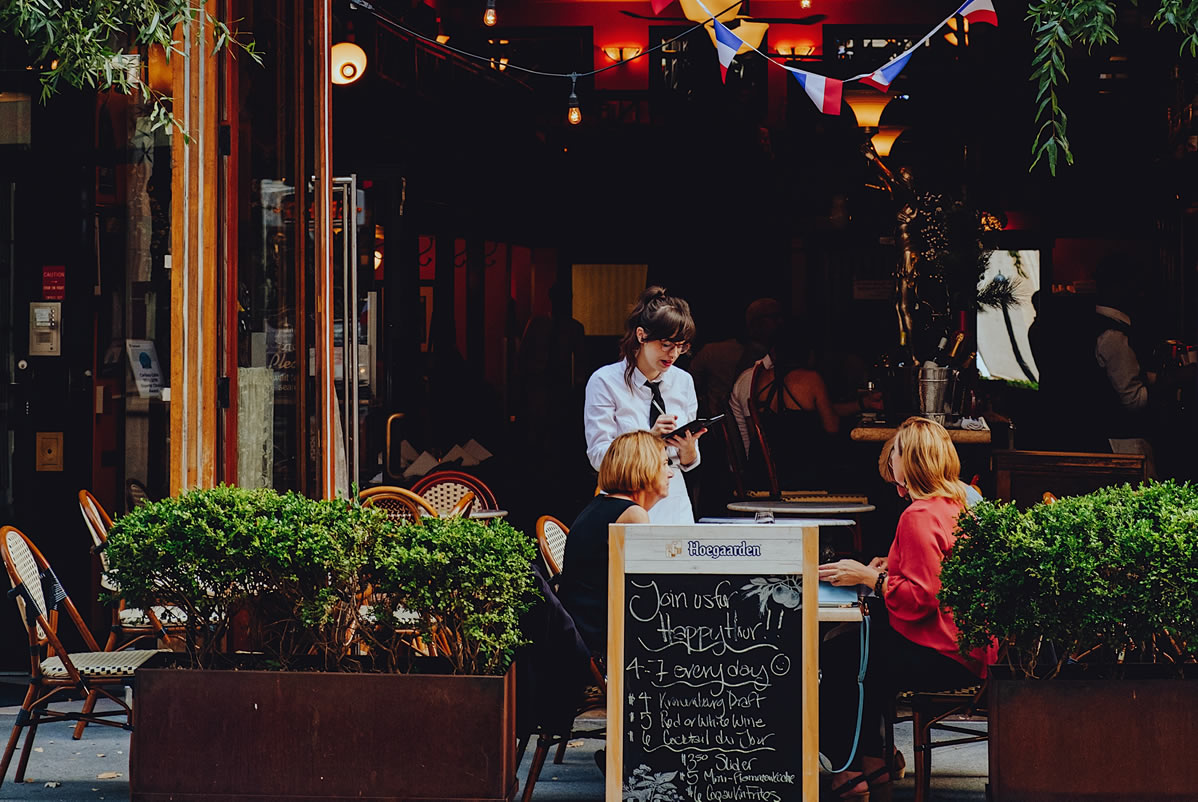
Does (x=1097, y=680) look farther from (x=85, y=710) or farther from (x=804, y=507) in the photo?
(x=85, y=710)

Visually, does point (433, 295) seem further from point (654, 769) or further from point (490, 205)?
point (654, 769)

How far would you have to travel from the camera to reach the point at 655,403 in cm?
566

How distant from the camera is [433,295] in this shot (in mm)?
16125

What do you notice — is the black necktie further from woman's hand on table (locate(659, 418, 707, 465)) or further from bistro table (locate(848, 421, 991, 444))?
bistro table (locate(848, 421, 991, 444))

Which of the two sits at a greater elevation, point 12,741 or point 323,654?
point 323,654

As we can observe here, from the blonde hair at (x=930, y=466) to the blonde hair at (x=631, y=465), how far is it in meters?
0.83

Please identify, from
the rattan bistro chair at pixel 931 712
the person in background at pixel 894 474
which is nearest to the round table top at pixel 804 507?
the person in background at pixel 894 474

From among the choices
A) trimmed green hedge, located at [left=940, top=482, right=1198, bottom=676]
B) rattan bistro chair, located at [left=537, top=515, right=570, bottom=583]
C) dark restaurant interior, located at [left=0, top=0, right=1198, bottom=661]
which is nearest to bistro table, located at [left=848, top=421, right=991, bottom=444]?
dark restaurant interior, located at [left=0, top=0, right=1198, bottom=661]

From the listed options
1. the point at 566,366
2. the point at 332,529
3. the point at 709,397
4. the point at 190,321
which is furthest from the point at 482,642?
the point at 566,366

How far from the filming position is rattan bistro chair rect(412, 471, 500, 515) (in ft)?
28.1

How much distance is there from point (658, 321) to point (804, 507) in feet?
6.98

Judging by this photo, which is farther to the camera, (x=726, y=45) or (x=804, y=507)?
(x=804, y=507)

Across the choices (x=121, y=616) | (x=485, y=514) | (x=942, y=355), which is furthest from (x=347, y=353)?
(x=942, y=355)

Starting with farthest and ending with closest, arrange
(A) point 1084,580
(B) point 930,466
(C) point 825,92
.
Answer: (C) point 825,92
(B) point 930,466
(A) point 1084,580
